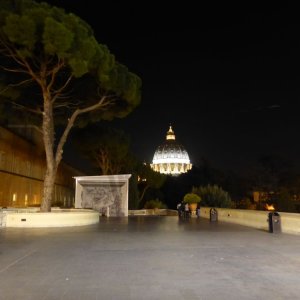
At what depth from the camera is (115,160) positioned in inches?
1463

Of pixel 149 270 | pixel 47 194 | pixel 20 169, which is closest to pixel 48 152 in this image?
pixel 47 194

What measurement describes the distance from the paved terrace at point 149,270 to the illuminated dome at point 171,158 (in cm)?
11133

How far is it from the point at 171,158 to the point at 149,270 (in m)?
116

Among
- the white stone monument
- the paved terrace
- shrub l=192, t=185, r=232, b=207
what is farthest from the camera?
shrub l=192, t=185, r=232, b=207

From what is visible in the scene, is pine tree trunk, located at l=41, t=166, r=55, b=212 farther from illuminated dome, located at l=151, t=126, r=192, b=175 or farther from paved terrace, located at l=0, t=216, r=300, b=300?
illuminated dome, located at l=151, t=126, r=192, b=175

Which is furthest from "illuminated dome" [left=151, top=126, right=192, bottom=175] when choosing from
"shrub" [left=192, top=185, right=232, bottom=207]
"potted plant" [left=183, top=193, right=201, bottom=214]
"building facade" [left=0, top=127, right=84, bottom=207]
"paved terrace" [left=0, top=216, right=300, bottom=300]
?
"paved terrace" [left=0, top=216, right=300, bottom=300]

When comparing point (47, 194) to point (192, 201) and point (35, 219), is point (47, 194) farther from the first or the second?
point (192, 201)

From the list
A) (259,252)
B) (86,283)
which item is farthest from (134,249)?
(86,283)

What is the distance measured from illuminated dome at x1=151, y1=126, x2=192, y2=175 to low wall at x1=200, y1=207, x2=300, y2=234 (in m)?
96.9

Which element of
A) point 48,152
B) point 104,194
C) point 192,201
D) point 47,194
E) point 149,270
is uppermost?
point 48,152

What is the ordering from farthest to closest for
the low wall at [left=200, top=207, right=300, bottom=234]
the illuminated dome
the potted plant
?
the illuminated dome, the potted plant, the low wall at [left=200, top=207, right=300, bottom=234]

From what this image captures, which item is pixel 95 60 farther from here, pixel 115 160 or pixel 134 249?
pixel 115 160

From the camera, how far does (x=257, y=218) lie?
1540 centimetres

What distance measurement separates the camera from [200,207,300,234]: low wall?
12484 mm
